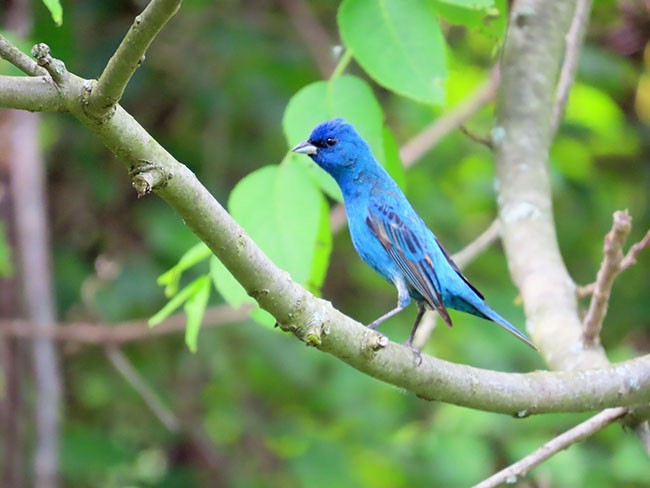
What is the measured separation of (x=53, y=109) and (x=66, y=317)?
4361 millimetres

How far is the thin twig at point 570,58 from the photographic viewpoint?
4371 mm

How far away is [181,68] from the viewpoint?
6.43 meters

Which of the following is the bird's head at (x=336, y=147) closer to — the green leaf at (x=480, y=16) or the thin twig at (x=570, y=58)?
the green leaf at (x=480, y=16)

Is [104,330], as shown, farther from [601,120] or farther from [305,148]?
[601,120]

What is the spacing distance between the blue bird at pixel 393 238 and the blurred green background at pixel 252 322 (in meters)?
1.80

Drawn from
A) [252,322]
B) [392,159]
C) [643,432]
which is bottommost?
[643,432]

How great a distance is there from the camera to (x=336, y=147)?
13.2 ft

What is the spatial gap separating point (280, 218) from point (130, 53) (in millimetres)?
1256

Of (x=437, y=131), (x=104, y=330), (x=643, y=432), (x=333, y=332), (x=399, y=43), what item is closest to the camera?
(x=333, y=332)

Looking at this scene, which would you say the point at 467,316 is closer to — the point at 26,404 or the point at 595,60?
the point at 595,60

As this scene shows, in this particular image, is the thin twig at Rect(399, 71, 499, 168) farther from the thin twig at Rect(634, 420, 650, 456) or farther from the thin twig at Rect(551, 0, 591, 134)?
the thin twig at Rect(634, 420, 650, 456)

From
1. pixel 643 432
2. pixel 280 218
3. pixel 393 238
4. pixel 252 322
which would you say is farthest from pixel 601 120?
pixel 280 218

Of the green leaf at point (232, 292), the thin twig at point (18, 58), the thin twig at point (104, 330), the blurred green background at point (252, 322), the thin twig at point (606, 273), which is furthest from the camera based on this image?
the blurred green background at point (252, 322)

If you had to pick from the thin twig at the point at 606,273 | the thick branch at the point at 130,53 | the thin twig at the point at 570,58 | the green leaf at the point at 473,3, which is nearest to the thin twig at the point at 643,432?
the thin twig at the point at 606,273
